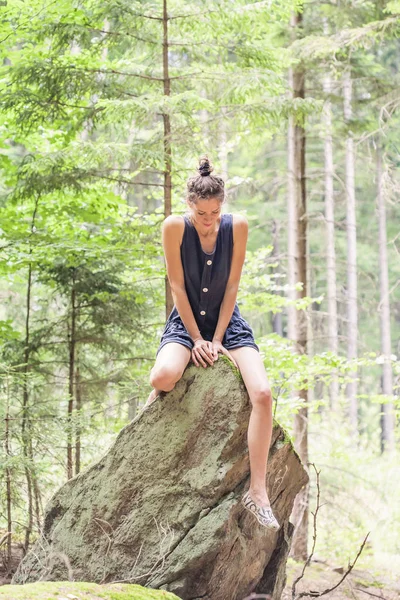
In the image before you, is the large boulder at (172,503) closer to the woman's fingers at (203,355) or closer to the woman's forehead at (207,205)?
the woman's fingers at (203,355)

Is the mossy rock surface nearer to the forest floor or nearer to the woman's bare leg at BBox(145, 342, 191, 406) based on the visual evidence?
the woman's bare leg at BBox(145, 342, 191, 406)

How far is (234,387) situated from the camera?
186 inches

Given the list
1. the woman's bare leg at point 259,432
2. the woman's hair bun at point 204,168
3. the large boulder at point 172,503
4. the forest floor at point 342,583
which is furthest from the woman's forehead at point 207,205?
the forest floor at point 342,583

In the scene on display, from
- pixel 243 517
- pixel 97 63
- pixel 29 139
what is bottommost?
pixel 243 517

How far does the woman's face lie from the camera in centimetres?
470

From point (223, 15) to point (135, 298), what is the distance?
3472 millimetres

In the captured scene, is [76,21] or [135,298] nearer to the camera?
[76,21]

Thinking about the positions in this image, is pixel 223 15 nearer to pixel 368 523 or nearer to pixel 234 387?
pixel 234 387

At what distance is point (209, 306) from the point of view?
5.04 m

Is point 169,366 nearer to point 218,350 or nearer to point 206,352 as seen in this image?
point 206,352

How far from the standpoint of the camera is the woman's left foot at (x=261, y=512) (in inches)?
174

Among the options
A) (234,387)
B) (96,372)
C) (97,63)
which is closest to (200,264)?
(234,387)

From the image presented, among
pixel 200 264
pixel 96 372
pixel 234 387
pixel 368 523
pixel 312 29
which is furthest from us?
pixel 368 523

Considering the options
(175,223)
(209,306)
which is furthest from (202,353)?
(175,223)
